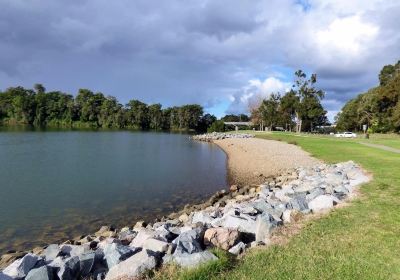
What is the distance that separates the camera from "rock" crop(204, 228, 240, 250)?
7.21 metres

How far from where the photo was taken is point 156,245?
7.00 m

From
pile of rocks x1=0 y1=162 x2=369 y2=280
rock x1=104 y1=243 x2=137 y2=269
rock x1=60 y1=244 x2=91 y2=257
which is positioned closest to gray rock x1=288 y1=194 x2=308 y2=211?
Result: pile of rocks x1=0 y1=162 x2=369 y2=280

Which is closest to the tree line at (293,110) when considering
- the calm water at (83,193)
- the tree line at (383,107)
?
the tree line at (383,107)

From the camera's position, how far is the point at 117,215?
15555mm

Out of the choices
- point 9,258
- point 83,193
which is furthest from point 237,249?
point 83,193

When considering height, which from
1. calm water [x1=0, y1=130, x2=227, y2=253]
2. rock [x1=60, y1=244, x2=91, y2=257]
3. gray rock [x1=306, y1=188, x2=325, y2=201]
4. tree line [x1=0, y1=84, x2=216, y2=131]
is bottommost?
calm water [x1=0, y1=130, x2=227, y2=253]

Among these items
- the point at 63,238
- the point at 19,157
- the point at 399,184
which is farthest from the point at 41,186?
the point at 399,184

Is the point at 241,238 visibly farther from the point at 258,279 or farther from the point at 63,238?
the point at 63,238

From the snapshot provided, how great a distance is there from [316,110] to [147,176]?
72150 millimetres

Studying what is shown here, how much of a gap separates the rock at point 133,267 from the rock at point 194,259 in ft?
1.36

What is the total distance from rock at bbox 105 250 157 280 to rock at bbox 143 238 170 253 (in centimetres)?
61

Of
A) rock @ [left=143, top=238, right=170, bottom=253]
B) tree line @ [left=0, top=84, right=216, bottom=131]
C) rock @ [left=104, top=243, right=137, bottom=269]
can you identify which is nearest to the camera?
rock @ [left=104, top=243, right=137, bottom=269]

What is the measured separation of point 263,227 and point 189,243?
71.4 inches

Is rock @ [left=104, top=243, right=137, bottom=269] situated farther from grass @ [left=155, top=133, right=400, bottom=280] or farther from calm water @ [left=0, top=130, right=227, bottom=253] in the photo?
calm water @ [left=0, top=130, right=227, bottom=253]
